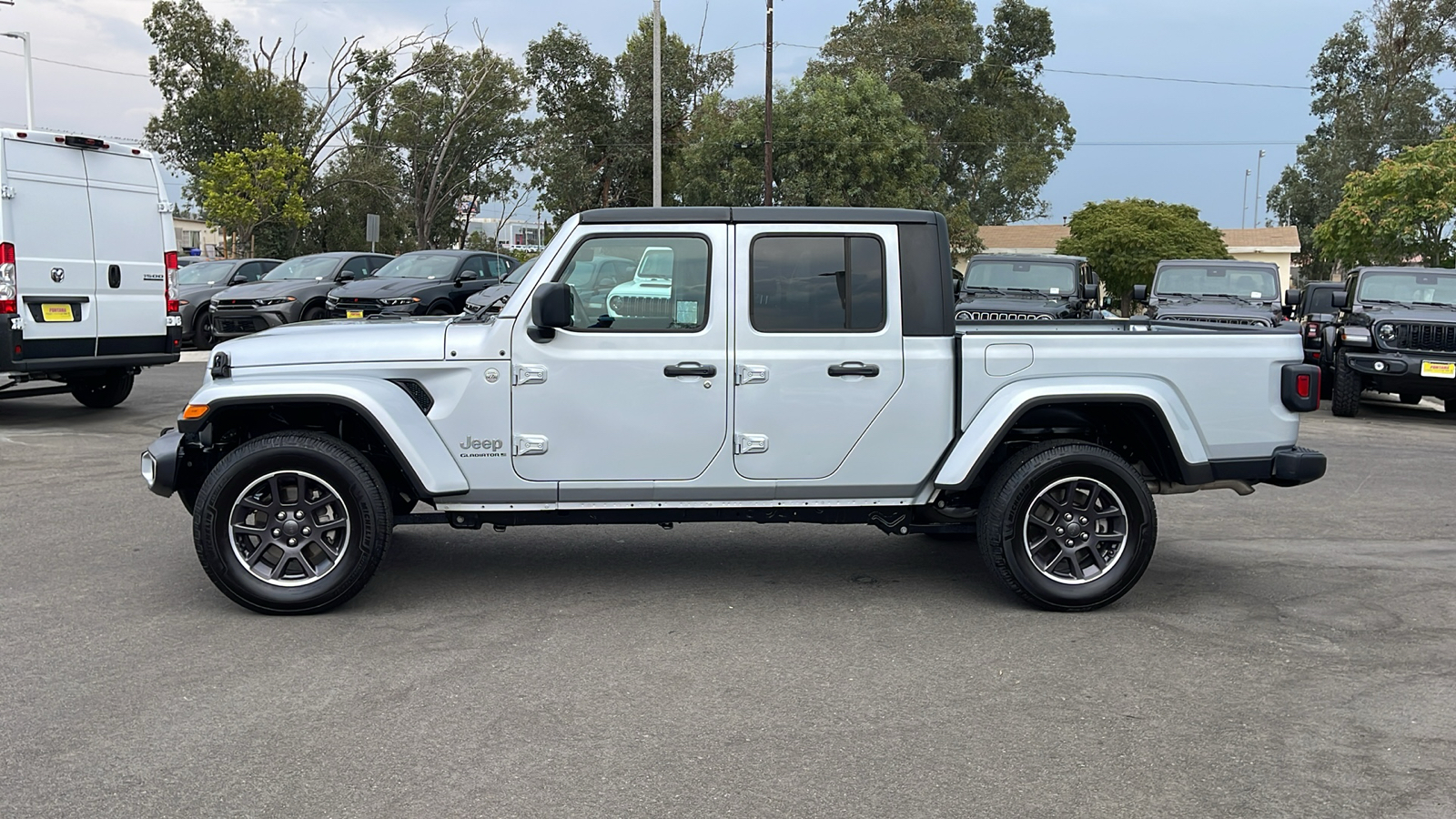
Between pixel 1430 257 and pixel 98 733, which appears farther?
pixel 1430 257

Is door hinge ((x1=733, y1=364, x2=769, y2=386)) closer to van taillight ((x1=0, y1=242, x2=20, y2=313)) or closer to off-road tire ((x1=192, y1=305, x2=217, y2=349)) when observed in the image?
van taillight ((x1=0, y1=242, x2=20, y2=313))

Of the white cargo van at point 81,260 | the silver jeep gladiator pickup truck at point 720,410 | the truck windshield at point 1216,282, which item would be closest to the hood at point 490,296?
the white cargo van at point 81,260

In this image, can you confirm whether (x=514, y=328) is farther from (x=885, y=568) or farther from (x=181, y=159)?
(x=181, y=159)

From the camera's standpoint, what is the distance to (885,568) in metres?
6.71

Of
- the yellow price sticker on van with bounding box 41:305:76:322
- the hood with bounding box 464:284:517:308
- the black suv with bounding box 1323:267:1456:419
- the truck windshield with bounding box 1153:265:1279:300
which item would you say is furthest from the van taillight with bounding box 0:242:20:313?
the truck windshield with bounding box 1153:265:1279:300

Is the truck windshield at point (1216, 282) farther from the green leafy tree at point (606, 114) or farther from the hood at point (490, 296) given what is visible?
the green leafy tree at point (606, 114)

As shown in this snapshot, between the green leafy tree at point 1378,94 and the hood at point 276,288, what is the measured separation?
Answer: 1838 inches

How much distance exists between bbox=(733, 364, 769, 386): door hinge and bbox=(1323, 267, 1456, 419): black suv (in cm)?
1074

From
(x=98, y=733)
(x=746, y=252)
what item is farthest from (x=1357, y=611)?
(x=98, y=733)

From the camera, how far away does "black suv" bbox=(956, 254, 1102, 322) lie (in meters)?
16.8

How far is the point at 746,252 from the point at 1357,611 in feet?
11.2

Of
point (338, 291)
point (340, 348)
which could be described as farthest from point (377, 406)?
point (338, 291)

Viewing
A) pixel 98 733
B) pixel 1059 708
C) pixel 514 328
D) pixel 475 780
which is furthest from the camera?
pixel 514 328

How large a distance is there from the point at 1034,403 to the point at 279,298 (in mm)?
16333
